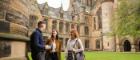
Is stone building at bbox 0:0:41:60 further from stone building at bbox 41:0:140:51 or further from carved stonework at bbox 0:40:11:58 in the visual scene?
stone building at bbox 41:0:140:51

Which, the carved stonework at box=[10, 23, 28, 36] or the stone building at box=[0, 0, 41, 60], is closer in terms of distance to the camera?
the stone building at box=[0, 0, 41, 60]

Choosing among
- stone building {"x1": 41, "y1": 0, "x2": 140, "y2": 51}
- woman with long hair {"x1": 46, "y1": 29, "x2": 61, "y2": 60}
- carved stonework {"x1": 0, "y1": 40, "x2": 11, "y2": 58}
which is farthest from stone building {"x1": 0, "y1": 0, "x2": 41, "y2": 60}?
stone building {"x1": 41, "y1": 0, "x2": 140, "y2": 51}

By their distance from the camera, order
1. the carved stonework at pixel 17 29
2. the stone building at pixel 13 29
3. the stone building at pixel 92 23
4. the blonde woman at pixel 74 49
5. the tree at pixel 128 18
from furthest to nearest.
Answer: the stone building at pixel 92 23
the tree at pixel 128 18
the blonde woman at pixel 74 49
the carved stonework at pixel 17 29
the stone building at pixel 13 29

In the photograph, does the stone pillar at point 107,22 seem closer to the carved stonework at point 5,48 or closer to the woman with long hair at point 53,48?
the woman with long hair at point 53,48

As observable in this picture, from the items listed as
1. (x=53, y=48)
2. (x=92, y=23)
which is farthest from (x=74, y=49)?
(x=92, y=23)

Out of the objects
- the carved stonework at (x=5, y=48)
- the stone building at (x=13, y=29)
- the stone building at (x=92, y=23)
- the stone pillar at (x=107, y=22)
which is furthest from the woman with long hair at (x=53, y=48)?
the stone pillar at (x=107, y=22)

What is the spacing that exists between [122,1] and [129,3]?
1031 mm

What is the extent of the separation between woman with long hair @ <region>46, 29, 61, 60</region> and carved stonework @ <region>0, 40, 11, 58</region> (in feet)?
7.50

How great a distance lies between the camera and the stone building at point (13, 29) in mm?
4586

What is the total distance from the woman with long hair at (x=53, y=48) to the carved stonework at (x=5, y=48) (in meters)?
2.29

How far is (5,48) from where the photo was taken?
4613mm

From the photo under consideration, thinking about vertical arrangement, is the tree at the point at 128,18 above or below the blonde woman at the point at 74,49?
above

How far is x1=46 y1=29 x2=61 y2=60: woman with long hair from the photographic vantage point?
709cm

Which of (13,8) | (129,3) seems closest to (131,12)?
(129,3)
